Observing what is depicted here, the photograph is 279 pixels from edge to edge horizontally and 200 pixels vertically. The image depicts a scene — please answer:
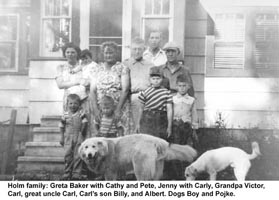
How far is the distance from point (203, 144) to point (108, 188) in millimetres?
687

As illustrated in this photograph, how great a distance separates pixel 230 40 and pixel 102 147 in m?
1.37

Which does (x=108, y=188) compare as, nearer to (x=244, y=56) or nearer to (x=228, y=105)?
(x=228, y=105)

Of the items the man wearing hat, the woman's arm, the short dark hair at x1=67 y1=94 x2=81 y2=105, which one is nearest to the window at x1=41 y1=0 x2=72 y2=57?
the short dark hair at x1=67 y1=94 x2=81 y2=105

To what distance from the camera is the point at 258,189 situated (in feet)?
10.8

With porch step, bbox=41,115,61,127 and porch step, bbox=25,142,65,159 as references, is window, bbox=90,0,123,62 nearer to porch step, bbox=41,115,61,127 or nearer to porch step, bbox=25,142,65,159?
porch step, bbox=41,115,61,127

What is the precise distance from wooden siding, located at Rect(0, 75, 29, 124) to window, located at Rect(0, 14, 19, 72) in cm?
11

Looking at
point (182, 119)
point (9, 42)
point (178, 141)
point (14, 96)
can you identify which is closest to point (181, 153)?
point (178, 141)

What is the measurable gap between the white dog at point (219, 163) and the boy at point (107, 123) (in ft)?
1.62

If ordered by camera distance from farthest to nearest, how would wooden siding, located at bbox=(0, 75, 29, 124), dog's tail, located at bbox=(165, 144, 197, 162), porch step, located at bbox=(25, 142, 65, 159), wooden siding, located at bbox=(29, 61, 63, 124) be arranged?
wooden siding, located at bbox=(29, 61, 63, 124)
wooden siding, located at bbox=(0, 75, 29, 124)
porch step, located at bbox=(25, 142, 65, 159)
dog's tail, located at bbox=(165, 144, 197, 162)

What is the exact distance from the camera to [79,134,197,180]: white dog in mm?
3133

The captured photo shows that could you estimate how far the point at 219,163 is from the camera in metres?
3.30

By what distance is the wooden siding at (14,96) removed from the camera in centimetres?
399

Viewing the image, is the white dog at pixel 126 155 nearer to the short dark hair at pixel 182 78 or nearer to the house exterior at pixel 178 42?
the short dark hair at pixel 182 78

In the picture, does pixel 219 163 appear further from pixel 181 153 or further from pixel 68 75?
pixel 68 75
